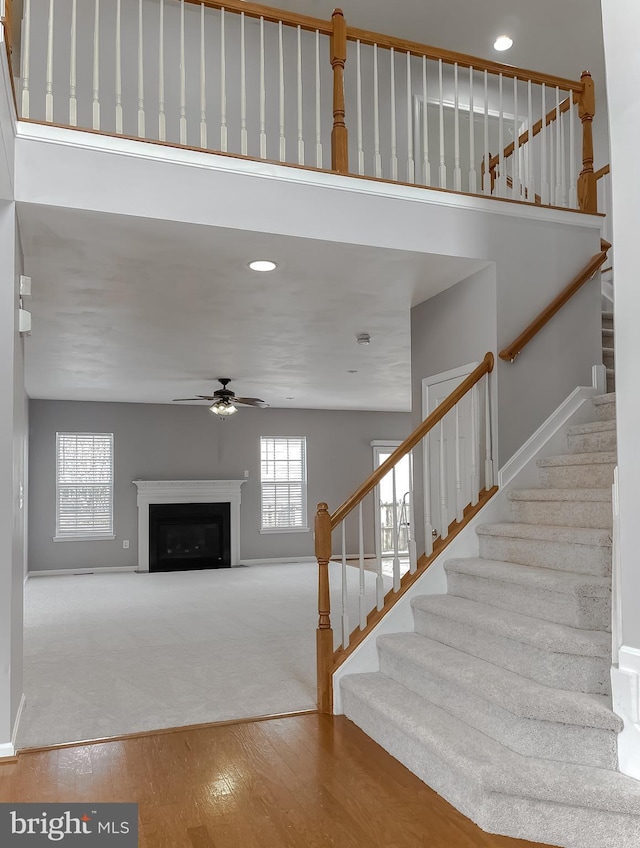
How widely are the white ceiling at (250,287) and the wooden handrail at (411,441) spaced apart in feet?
2.33

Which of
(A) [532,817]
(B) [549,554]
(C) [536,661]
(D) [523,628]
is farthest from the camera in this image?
(B) [549,554]

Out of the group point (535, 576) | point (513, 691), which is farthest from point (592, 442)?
point (513, 691)

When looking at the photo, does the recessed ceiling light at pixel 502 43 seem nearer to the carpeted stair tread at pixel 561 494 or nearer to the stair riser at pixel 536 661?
the carpeted stair tread at pixel 561 494

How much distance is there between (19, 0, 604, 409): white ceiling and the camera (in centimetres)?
395

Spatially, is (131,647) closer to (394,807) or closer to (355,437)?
(394,807)

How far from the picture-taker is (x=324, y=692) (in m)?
3.76

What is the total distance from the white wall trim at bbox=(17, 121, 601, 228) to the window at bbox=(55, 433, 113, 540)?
767cm

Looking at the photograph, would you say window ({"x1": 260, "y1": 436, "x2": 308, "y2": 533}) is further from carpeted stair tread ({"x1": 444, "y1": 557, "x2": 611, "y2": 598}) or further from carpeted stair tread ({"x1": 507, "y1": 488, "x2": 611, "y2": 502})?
carpeted stair tread ({"x1": 444, "y1": 557, "x2": 611, "y2": 598})

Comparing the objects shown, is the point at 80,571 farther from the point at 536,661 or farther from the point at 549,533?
the point at 536,661

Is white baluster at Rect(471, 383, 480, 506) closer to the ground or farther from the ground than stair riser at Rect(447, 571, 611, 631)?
farther from the ground

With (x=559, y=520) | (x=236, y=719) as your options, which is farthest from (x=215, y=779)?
(x=559, y=520)

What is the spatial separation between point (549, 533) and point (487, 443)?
91 cm

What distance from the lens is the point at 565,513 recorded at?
12.2ft

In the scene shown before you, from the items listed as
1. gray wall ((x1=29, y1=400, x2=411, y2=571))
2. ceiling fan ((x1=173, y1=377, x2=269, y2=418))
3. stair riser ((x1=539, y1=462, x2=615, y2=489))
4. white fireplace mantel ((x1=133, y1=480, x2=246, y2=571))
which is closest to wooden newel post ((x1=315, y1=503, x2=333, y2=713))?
stair riser ((x1=539, y1=462, x2=615, y2=489))
